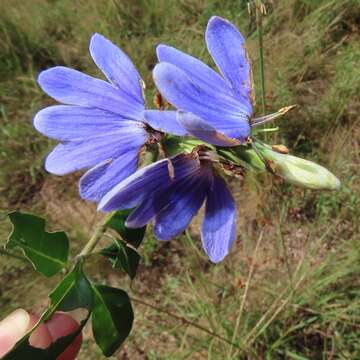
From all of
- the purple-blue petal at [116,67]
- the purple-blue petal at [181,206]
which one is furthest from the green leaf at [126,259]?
→ the purple-blue petal at [116,67]

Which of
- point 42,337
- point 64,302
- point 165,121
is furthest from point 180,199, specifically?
point 42,337

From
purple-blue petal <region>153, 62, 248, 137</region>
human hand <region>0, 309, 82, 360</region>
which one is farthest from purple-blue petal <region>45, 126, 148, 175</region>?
human hand <region>0, 309, 82, 360</region>

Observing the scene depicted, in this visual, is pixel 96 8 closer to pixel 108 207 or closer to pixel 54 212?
pixel 54 212

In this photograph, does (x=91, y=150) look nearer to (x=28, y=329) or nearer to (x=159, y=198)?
(x=159, y=198)

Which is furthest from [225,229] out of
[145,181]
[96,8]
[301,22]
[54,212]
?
[96,8]

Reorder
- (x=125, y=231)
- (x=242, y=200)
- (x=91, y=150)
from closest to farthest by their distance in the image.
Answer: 1. (x=91, y=150)
2. (x=125, y=231)
3. (x=242, y=200)

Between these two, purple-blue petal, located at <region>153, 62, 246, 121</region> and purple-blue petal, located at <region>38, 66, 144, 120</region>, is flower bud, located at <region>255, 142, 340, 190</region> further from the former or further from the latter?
purple-blue petal, located at <region>38, 66, 144, 120</region>

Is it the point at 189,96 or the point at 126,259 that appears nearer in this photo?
the point at 189,96

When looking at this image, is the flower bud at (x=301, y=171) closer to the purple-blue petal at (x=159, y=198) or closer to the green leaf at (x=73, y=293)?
the purple-blue petal at (x=159, y=198)

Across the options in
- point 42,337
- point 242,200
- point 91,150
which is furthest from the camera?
point 242,200
